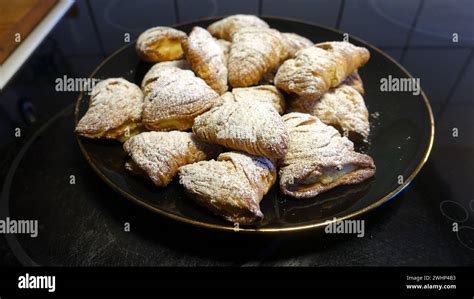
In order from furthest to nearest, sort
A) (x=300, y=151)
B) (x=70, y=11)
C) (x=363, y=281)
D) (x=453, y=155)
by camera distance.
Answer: (x=70, y=11)
(x=453, y=155)
(x=300, y=151)
(x=363, y=281)

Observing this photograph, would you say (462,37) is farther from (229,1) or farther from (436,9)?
(229,1)

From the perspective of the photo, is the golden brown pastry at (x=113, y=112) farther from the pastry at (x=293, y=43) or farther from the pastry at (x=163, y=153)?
the pastry at (x=293, y=43)

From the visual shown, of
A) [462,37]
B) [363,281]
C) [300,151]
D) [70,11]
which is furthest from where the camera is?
[70,11]

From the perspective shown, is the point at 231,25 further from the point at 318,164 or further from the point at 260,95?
the point at 318,164

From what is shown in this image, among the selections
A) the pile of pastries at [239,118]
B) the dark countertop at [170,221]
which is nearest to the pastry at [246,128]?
the pile of pastries at [239,118]

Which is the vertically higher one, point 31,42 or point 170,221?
point 31,42

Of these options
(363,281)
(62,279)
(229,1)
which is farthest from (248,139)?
Result: (229,1)

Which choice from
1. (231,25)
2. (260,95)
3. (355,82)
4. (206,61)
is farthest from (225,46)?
(355,82)
